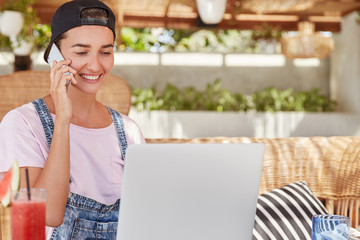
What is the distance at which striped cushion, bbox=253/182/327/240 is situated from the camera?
1907mm

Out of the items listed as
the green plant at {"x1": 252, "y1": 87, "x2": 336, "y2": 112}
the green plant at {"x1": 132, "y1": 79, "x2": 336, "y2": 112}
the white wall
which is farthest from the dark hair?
the white wall

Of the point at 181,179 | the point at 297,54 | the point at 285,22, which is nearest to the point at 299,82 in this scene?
the point at 285,22

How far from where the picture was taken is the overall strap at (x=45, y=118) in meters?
1.55

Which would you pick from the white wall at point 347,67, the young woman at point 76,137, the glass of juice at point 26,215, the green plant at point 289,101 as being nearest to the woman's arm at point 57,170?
the young woman at point 76,137

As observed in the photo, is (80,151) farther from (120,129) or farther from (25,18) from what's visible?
(25,18)

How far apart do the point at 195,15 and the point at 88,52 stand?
5895 mm

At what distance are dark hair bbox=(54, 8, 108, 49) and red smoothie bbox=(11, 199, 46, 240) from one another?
0.74m

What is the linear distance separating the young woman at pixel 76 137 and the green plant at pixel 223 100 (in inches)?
189

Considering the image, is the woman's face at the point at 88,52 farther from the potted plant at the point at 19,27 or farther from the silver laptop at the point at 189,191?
the potted plant at the point at 19,27

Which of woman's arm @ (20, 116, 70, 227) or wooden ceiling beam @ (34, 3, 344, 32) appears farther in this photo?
wooden ceiling beam @ (34, 3, 344, 32)

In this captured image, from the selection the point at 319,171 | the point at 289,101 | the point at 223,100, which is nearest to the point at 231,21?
Result: the point at 223,100

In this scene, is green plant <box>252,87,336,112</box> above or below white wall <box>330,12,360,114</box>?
below

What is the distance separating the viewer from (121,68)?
756 cm

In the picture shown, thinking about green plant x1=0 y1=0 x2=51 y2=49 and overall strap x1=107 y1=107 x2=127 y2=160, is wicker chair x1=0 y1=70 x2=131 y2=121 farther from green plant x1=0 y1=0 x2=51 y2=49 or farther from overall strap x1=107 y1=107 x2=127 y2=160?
green plant x1=0 y1=0 x2=51 y2=49
